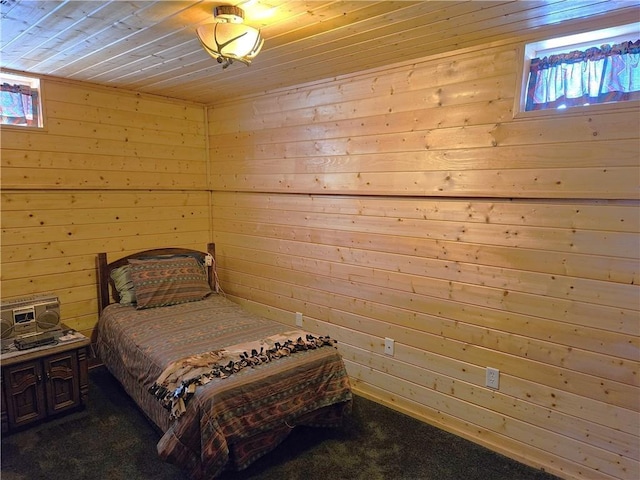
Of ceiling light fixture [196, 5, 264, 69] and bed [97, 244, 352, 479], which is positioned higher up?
ceiling light fixture [196, 5, 264, 69]

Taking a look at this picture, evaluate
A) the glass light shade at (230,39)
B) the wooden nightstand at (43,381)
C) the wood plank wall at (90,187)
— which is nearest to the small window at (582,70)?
the glass light shade at (230,39)

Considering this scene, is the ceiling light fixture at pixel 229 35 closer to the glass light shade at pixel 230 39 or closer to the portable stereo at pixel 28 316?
the glass light shade at pixel 230 39

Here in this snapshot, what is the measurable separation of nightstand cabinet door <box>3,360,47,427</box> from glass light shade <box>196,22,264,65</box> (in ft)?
7.19

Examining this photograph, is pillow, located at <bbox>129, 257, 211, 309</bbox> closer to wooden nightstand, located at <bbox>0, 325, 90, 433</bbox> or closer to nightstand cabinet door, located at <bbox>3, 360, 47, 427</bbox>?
wooden nightstand, located at <bbox>0, 325, 90, 433</bbox>

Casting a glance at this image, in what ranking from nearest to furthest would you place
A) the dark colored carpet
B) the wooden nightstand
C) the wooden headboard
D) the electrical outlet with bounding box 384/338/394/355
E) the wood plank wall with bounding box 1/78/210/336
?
the dark colored carpet → the wooden nightstand → the electrical outlet with bounding box 384/338/394/355 → the wood plank wall with bounding box 1/78/210/336 → the wooden headboard

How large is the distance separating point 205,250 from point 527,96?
3.14 m

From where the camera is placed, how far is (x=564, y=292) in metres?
2.16

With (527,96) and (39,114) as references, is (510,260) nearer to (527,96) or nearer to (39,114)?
(527,96)

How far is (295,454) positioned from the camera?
2.38 m

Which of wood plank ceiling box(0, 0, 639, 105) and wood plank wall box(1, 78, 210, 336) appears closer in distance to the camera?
wood plank ceiling box(0, 0, 639, 105)

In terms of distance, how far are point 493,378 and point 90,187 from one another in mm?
3270

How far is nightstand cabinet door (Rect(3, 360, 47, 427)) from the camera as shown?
252cm

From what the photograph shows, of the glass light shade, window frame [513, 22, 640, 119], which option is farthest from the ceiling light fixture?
window frame [513, 22, 640, 119]

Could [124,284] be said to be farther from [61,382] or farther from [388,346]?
[388,346]
